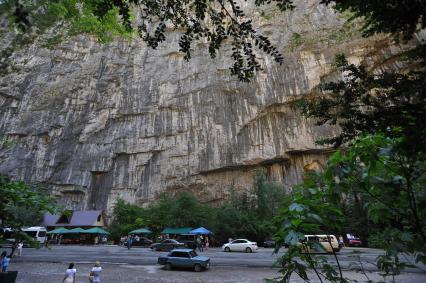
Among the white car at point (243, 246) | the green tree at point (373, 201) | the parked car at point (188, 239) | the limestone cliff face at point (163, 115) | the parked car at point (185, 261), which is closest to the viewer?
the green tree at point (373, 201)

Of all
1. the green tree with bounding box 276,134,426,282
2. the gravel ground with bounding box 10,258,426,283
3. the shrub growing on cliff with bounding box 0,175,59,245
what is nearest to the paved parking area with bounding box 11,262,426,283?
the gravel ground with bounding box 10,258,426,283

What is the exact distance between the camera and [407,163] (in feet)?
9.62

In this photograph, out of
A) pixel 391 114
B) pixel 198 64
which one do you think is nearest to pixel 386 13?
pixel 391 114

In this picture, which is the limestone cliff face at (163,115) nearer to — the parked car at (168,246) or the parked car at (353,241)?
the parked car at (353,241)

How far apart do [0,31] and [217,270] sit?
53.9m

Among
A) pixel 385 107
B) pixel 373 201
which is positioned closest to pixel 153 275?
pixel 373 201

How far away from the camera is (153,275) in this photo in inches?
620

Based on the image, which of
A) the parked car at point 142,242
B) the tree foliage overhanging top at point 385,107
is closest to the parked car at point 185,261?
the tree foliage overhanging top at point 385,107

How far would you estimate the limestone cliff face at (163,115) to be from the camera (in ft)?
170

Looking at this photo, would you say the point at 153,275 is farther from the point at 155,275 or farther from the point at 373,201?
the point at 373,201

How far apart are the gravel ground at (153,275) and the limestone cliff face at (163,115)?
34.6m

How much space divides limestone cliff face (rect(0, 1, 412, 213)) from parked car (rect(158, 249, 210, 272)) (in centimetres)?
3339

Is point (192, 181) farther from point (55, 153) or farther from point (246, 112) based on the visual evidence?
point (55, 153)

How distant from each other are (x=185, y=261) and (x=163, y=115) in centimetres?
4046
